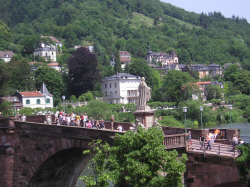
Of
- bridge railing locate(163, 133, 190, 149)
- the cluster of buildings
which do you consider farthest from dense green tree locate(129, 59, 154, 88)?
bridge railing locate(163, 133, 190, 149)

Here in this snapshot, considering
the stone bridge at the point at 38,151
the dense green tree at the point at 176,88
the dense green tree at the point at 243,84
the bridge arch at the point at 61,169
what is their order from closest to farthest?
the stone bridge at the point at 38,151, the bridge arch at the point at 61,169, the dense green tree at the point at 176,88, the dense green tree at the point at 243,84

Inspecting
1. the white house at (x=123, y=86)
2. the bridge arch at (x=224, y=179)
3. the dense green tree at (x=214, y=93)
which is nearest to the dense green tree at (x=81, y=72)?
the white house at (x=123, y=86)

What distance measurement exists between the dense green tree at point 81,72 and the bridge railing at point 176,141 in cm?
10257

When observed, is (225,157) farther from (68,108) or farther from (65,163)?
(68,108)

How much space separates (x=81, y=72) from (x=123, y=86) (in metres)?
17.0

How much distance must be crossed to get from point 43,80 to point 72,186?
85804 mm

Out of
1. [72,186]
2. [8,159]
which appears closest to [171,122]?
[72,186]

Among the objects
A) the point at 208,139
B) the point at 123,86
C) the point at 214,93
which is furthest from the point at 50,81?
the point at 208,139

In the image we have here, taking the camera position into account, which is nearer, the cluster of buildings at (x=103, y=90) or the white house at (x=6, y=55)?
the cluster of buildings at (x=103, y=90)

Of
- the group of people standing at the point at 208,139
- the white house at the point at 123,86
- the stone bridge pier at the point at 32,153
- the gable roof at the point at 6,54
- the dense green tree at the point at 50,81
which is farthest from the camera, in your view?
the gable roof at the point at 6,54

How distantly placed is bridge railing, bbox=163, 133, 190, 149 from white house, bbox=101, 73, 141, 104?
11430cm

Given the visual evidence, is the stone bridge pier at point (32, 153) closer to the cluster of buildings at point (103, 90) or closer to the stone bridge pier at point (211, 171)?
the stone bridge pier at point (211, 171)

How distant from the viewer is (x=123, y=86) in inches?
5507

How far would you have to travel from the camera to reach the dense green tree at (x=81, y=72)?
126 m
